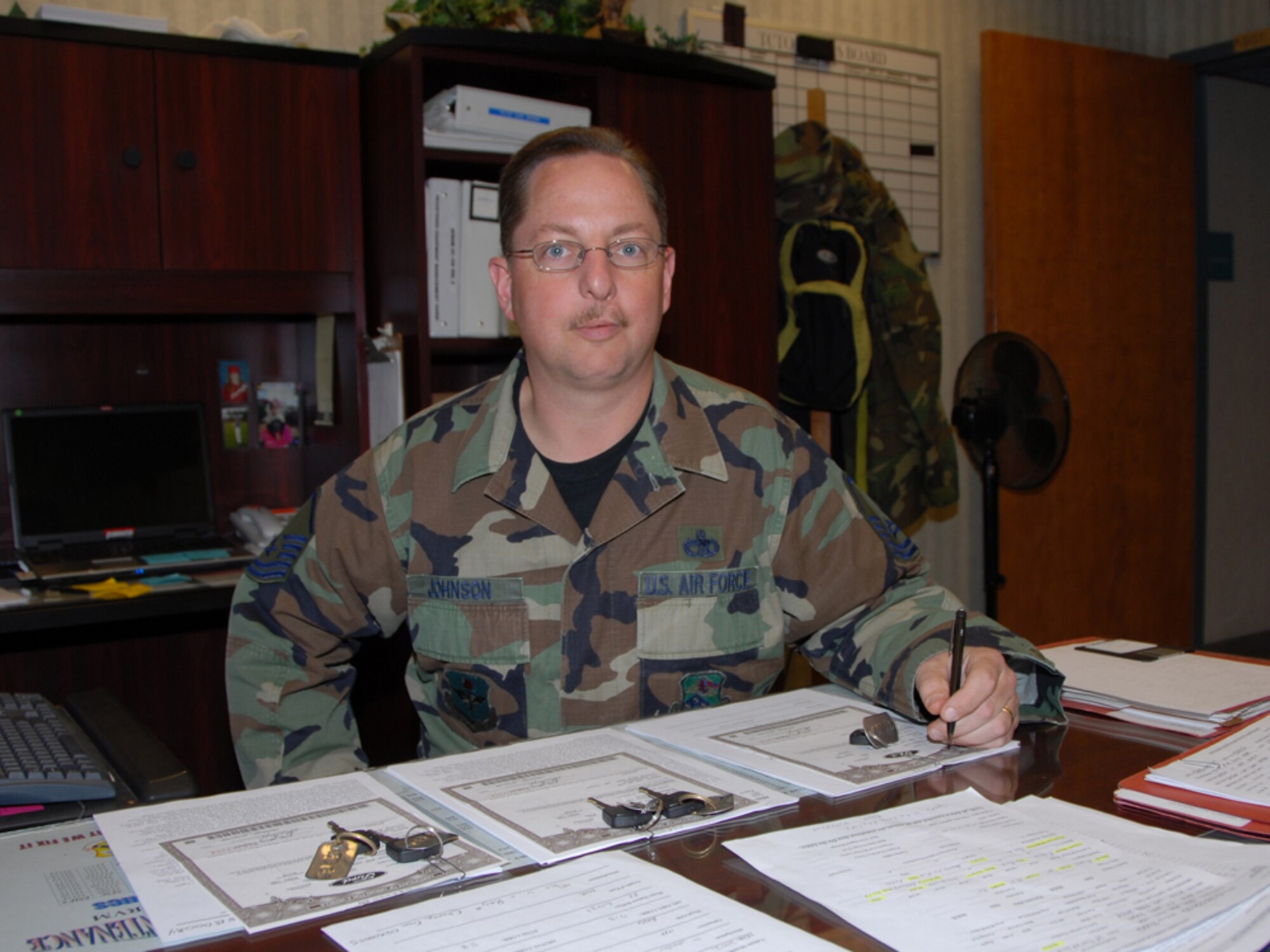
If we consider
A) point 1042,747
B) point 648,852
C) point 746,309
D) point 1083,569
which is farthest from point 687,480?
point 1083,569

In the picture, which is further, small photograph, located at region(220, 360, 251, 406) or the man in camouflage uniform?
small photograph, located at region(220, 360, 251, 406)

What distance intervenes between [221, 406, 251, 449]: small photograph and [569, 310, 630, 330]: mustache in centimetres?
153

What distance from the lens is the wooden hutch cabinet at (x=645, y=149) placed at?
2432mm

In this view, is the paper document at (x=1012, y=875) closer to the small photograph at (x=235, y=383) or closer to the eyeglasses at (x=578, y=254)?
the eyeglasses at (x=578, y=254)

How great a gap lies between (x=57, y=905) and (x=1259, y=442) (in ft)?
17.2

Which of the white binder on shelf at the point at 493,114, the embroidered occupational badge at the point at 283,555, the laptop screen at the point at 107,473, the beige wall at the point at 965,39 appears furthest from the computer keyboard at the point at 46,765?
the beige wall at the point at 965,39

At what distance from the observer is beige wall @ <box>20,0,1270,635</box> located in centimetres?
375

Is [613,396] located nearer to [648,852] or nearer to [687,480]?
[687,480]

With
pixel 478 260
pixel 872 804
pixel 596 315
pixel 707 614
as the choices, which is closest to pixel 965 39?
pixel 478 260

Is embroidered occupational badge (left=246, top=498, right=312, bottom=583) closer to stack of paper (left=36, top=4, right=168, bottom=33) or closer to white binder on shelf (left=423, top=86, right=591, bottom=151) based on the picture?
white binder on shelf (left=423, top=86, right=591, bottom=151)

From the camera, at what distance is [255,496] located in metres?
2.76

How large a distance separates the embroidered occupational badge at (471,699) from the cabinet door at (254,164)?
1.32 meters

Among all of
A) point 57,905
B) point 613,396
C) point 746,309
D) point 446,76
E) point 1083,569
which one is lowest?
point 1083,569

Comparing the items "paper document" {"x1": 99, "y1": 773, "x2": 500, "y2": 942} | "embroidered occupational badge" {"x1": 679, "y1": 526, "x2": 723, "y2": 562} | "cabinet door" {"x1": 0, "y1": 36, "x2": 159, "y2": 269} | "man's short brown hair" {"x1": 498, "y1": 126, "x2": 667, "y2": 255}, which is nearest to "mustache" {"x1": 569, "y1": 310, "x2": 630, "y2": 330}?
"man's short brown hair" {"x1": 498, "y1": 126, "x2": 667, "y2": 255}
